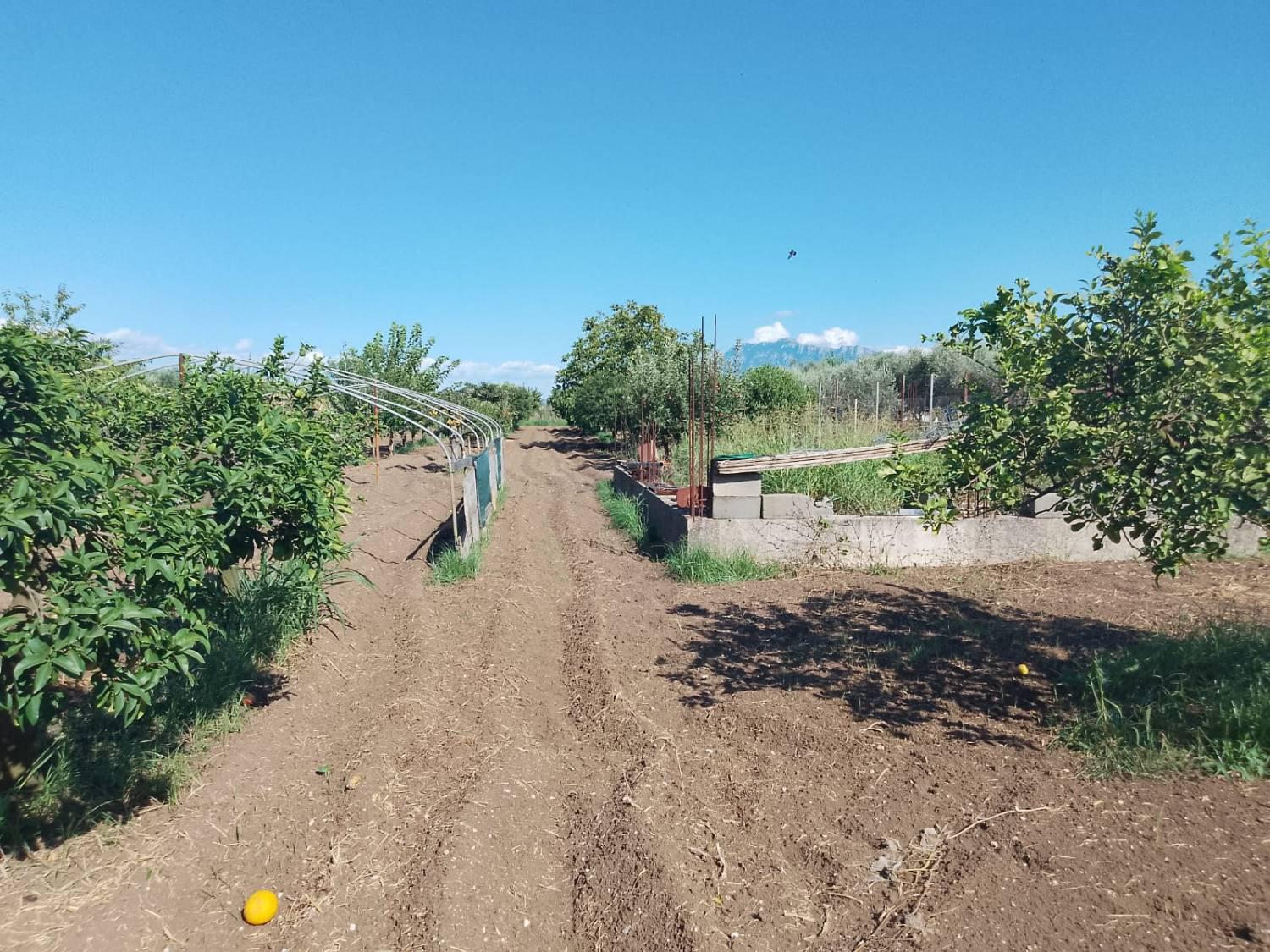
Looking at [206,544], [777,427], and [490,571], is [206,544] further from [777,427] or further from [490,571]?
[777,427]

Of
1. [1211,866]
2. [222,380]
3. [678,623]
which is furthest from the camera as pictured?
[678,623]

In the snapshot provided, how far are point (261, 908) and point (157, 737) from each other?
1544 millimetres

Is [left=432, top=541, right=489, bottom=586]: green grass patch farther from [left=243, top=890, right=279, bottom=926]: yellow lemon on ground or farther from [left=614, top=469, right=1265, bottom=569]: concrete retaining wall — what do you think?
[left=243, top=890, right=279, bottom=926]: yellow lemon on ground

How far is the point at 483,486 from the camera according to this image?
445 inches

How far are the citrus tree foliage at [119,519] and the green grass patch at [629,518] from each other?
734 centimetres

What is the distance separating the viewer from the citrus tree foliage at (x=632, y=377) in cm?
1992

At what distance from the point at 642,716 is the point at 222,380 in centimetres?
354

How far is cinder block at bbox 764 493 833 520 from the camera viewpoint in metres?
9.17

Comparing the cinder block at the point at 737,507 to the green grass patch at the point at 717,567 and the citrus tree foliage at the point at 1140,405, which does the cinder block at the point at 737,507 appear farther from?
the citrus tree foliage at the point at 1140,405

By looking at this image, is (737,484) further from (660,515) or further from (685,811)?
(685,811)

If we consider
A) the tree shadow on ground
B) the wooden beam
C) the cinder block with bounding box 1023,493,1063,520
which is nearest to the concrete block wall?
the wooden beam

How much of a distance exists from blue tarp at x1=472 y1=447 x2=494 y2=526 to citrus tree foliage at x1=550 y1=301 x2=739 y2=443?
3371 mm

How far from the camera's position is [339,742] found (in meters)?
4.80

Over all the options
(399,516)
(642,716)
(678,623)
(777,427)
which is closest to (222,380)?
(642,716)
